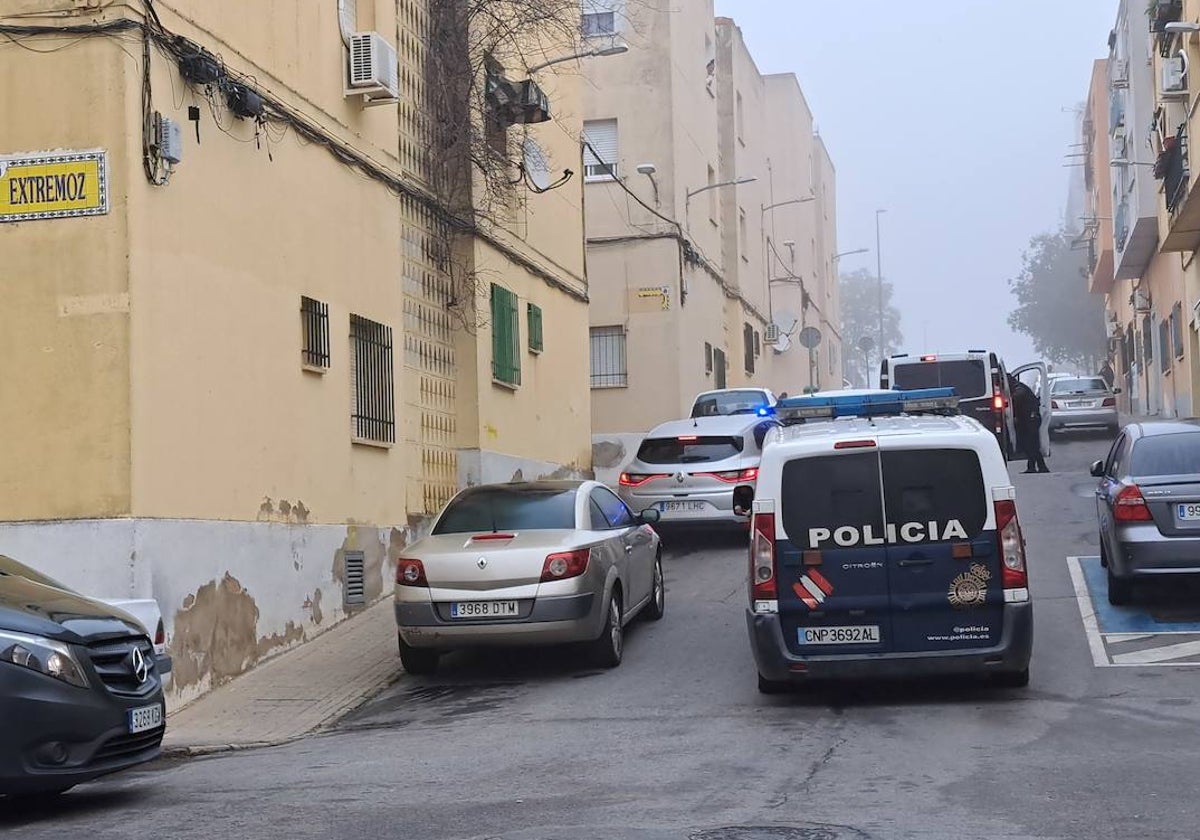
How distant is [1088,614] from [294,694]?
6.86 metres

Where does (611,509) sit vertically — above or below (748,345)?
below

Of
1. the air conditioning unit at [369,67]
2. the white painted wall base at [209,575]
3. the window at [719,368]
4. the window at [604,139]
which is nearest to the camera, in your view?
the white painted wall base at [209,575]

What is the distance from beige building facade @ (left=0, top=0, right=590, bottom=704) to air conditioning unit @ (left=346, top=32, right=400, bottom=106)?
46 mm

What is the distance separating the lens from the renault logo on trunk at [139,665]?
8398mm

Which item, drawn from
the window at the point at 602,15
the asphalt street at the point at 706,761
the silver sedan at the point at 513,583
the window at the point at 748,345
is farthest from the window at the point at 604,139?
the silver sedan at the point at 513,583

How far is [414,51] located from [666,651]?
8.80m

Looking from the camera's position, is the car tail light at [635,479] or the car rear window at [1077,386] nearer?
the car tail light at [635,479]

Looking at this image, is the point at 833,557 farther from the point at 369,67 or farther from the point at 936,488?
the point at 369,67

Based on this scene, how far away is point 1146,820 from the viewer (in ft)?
22.0

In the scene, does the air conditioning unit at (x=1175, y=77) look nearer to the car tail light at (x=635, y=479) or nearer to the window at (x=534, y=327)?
the window at (x=534, y=327)

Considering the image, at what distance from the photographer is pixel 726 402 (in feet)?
86.8

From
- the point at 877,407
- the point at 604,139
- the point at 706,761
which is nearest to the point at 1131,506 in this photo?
the point at 877,407

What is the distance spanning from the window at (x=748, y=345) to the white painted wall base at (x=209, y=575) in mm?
25682

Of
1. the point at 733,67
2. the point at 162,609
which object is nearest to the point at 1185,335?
the point at 733,67
